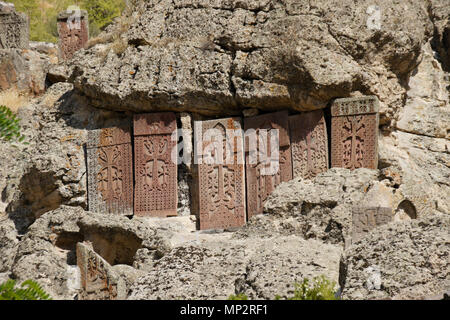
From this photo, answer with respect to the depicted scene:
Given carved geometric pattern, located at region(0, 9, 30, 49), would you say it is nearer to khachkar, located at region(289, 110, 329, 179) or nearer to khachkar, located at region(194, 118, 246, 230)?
khachkar, located at region(194, 118, 246, 230)

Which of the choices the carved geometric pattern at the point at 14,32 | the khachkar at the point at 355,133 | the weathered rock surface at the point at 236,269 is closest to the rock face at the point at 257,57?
the khachkar at the point at 355,133

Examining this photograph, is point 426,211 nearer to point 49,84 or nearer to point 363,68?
point 363,68

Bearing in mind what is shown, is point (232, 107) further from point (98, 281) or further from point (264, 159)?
point (98, 281)

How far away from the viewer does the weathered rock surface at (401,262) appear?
849 cm

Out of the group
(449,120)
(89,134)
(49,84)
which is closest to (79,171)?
(89,134)

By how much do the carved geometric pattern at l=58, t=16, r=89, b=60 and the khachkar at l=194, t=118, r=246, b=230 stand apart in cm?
555

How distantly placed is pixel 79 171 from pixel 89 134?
22.3 inches

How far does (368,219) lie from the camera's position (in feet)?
36.4

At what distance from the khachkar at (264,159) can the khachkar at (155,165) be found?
1071 millimetres

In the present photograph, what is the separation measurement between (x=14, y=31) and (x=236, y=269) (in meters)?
11.2

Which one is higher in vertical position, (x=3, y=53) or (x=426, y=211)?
(x=3, y=53)

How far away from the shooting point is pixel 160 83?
44.4 feet

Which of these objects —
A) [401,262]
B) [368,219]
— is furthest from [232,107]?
[401,262]

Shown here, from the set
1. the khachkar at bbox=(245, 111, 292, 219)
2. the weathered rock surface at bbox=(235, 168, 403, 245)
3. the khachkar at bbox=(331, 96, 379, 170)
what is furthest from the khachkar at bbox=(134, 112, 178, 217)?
the khachkar at bbox=(331, 96, 379, 170)
